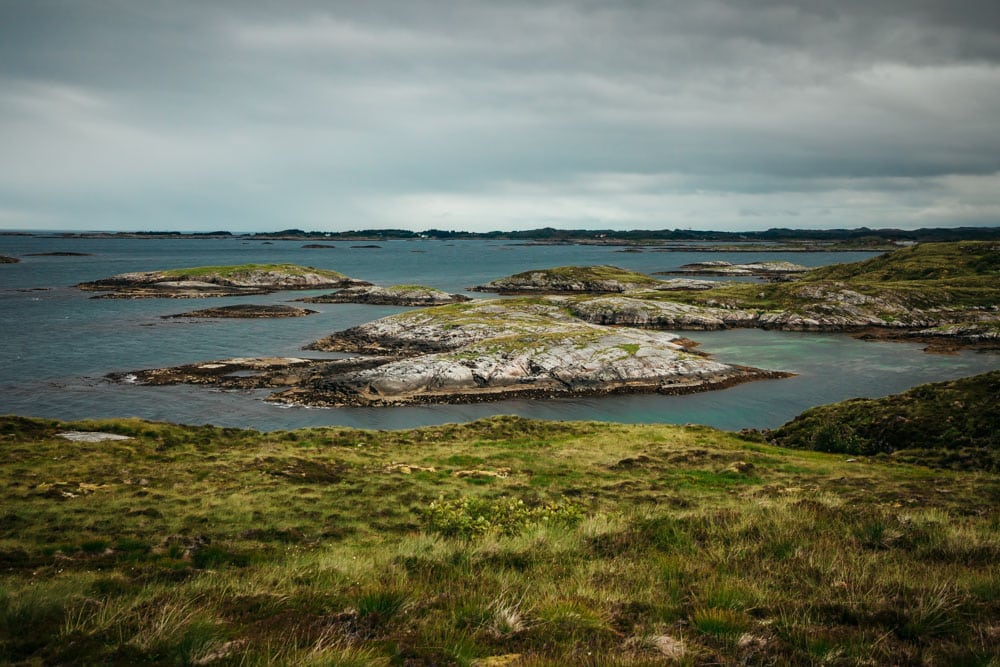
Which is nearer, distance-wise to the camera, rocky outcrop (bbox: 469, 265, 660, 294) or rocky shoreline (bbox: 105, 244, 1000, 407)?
rocky shoreline (bbox: 105, 244, 1000, 407)

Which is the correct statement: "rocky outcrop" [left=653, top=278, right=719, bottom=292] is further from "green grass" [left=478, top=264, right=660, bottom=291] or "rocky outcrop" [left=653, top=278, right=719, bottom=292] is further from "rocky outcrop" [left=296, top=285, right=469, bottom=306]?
"rocky outcrop" [left=296, top=285, right=469, bottom=306]

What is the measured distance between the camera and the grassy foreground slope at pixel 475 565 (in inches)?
283

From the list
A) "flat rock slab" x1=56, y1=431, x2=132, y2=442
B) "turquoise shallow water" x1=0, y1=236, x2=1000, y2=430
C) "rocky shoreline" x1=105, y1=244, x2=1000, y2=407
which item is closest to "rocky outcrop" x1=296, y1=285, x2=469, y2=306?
"rocky shoreline" x1=105, y1=244, x2=1000, y2=407

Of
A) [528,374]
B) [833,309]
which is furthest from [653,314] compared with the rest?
[528,374]

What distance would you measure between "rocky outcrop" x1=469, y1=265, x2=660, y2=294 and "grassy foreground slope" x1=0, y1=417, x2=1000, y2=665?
428 ft

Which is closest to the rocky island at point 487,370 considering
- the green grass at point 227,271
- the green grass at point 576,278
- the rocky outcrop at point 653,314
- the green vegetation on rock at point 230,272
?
the rocky outcrop at point 653,314

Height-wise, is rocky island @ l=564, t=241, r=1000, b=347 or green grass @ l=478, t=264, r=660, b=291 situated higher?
green grass @ l=478, t=264, r=660, b=291

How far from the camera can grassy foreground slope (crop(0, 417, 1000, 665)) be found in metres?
7.18

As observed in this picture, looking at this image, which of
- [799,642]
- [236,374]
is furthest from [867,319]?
[799,642]

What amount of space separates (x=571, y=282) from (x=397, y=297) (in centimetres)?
5555

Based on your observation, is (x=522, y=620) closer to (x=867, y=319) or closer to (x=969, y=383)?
(x=969, y=383)

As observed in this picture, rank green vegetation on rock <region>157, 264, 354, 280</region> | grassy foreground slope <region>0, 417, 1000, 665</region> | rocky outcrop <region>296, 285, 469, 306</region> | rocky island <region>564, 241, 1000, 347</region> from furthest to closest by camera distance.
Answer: green vegetation on rock <region>157, 264, 354, 280</region>, rocky outcrop <region>296, 285, 469, 306</region>, rocky island <region>564, 241, 1000, 347</region>, grassy foreground slope <region>0, 417, 1000, 665</region>

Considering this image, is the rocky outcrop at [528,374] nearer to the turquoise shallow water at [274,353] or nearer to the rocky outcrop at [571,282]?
the turquoise shallow water at [274,353]

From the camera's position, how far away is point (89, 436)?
27750 millimetres
